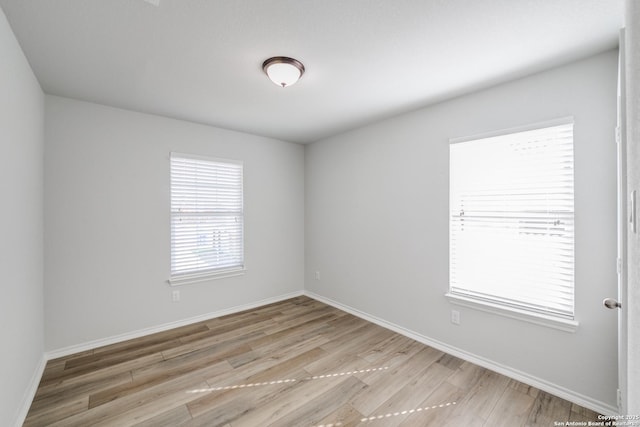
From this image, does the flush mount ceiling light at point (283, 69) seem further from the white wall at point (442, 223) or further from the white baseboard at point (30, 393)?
the white baseboard at point (30, 393)

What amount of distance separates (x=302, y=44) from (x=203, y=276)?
2910 millimetres

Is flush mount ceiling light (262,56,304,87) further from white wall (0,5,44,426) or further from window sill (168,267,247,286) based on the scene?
window sill (168,267,247,286)

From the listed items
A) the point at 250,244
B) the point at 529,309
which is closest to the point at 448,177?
the point at 529,309

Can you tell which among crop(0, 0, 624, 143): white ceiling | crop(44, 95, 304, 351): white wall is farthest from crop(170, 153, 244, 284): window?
crop(0, 0, 624, 143): white ceiling

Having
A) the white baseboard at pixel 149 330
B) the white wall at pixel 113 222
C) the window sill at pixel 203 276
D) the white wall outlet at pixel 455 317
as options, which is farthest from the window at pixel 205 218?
the white wall outlet at pixel 455 317

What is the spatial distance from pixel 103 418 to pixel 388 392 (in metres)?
2.05

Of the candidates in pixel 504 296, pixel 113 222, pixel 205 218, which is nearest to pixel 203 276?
pixel 205 218

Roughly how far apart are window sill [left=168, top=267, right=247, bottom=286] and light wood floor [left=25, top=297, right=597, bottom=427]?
0.61 m

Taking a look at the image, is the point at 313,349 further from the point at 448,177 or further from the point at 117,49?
the point at 117,49

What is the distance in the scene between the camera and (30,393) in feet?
6.70

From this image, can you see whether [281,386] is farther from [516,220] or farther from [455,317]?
[516,220]

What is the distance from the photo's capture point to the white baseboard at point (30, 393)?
1802 mm

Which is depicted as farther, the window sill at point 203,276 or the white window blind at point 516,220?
the window sill at point 203,276

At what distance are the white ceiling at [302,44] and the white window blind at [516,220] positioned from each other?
60 cm
